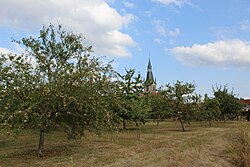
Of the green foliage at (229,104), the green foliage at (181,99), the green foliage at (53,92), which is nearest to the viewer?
the green foliage at (53,92)

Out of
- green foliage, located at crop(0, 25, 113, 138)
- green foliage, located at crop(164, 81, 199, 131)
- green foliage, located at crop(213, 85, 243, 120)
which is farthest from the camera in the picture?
green foliage, located at crop(213, 85, 243, 120)

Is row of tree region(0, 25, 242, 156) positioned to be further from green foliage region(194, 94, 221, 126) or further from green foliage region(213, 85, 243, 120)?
green foliage region(213, 85, 243, 120)

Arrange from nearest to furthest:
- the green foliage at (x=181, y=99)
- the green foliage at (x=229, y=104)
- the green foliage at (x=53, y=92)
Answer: the green foliage at (x=53, y=92) → the green foliage at (x=181, y=99) → the green foliage at (x=229, y=104)

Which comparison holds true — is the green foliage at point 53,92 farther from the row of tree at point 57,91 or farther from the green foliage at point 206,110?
the green foliage at point 206,110

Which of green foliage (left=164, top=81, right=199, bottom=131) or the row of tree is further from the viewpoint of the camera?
green foliage (left=164, top=81, right=199, bottom=131)

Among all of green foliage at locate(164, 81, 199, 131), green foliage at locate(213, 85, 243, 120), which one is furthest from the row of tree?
green foliage at locate(213, 85, 243, 120)

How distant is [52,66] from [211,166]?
6972 millimetres

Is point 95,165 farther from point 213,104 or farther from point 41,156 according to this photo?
point 213,104

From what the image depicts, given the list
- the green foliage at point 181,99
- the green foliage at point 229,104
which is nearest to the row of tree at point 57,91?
the green foliage at point 181,99

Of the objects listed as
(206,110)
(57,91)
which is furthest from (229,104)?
(57,91)

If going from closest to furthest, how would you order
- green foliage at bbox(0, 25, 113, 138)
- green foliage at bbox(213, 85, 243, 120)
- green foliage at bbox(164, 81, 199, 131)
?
green foliage at bbox(0, 25, 113, 138) < green foliage at bbox(164, 81, 199, 131) < green foliage at bbox(213, 85, 243, 120)

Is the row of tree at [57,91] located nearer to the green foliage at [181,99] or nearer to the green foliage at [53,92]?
the green foliage at [53,92]

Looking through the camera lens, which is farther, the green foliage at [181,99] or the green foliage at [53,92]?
the green foliage at [181,99]

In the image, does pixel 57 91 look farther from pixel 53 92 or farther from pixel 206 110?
pixel 206 110
